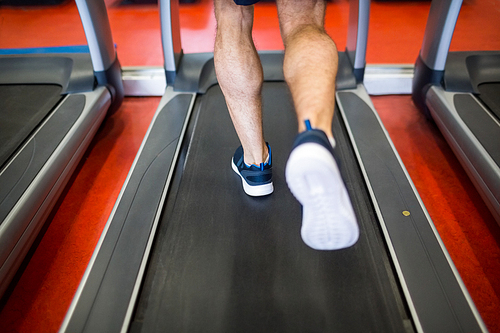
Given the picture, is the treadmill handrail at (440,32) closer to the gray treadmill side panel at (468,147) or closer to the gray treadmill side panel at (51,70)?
the gray treadmill side panel at (468,147)

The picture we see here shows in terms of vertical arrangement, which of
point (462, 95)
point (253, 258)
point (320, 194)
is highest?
point (462, 95)

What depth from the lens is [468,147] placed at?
4.42ft

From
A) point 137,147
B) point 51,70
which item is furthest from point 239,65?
point 51,70

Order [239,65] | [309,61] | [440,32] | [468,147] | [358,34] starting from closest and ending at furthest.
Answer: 1. [309,61]
2. [239,65]
3. [468,147]
4. [440,32]
5. [358,34]

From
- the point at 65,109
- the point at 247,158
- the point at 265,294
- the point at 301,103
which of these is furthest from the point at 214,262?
the point at 65,109

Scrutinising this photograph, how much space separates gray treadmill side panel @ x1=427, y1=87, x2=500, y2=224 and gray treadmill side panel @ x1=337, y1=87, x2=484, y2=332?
0.25 metres

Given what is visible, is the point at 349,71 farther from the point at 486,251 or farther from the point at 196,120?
the point at 486,251

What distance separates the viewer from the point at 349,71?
1789mm

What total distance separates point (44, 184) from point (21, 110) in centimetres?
52

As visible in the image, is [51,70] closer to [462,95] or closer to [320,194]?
[320,194]

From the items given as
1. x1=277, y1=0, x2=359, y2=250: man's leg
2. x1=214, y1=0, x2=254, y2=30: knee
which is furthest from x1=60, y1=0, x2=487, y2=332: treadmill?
x1=214, y1=0, x2=254, y2=30: knee

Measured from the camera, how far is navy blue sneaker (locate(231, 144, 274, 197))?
1149mm

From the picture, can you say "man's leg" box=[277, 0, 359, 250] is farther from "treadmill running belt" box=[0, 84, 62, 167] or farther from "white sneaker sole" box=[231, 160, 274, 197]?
"treadmill running belt" box=[0, 84, 62, 167]

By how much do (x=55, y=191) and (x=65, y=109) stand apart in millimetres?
446
